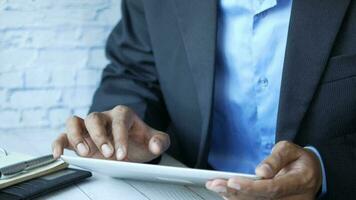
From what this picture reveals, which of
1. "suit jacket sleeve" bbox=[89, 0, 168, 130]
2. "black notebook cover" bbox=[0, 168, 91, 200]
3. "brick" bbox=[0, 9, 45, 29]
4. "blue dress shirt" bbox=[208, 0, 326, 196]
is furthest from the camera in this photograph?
"brick" bbox=[0, 9, 45, 29]

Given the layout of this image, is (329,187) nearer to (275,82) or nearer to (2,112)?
(275,82)

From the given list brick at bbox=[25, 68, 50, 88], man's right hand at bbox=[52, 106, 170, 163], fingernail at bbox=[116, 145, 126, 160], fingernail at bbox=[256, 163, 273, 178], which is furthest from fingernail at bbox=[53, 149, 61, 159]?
brick at bbox=[25, 68, 50, 88]

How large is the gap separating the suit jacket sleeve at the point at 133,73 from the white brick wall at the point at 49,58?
249mm

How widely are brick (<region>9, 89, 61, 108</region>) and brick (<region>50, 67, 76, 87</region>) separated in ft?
0.09

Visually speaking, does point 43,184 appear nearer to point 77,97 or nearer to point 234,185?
point 234,185

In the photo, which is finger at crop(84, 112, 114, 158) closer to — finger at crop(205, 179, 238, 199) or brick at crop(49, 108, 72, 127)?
finger at crop(205, 179, 238, 199)

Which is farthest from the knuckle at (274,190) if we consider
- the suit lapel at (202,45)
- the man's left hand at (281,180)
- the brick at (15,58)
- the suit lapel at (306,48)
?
the brick at (15,58)

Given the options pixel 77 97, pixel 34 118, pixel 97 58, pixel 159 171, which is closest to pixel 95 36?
pixel 97 58

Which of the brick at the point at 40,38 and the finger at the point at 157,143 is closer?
the finger at the point at 157,143

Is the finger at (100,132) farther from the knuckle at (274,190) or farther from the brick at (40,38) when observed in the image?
the brick at (40,38)

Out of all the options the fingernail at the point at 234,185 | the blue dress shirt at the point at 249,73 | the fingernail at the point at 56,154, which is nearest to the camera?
the fingernail at the point at 234,185

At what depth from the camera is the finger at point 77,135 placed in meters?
0.79

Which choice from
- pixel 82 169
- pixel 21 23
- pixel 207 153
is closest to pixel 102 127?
pixel 82 169

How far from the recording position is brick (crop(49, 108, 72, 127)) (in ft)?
4.68
